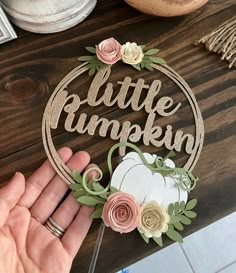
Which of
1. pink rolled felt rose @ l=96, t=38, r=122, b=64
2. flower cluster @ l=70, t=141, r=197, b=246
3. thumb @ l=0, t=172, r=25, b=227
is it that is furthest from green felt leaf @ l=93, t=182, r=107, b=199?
pink rolled felt rose @ l=96, t=38, r=122, b=64

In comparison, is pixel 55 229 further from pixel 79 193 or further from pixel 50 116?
pixel 50 116

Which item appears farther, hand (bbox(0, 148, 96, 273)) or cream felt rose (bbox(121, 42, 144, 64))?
cream felt rose (bbox(121, 42, 144, 64))

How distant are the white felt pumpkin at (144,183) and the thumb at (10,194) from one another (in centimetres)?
13

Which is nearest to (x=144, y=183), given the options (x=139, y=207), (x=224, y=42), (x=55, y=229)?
(x=139, y=207)

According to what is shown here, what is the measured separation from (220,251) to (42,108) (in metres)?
0.77

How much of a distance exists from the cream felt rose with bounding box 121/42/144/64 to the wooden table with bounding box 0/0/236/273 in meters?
0.03

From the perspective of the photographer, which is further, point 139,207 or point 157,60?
point 157,60

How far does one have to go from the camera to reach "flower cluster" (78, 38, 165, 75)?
63 cm

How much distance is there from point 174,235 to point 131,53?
30 centimetres

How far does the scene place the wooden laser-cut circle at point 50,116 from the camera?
1.86 ft

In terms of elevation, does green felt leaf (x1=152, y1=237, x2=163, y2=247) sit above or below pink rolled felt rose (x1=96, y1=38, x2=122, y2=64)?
below

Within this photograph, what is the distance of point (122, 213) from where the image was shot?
53 centimetres

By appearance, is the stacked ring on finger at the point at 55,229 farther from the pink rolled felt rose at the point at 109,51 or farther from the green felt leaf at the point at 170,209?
the pink rolled felt rose at the point at 109,51

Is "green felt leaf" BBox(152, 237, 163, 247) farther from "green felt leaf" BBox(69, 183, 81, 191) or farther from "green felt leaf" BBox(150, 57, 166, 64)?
"green felt leaf" BBox(150, 57, 166, 64)
